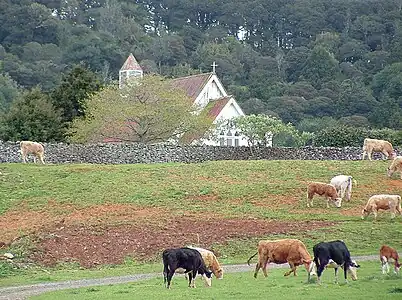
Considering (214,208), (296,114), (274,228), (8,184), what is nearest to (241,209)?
(214,208)

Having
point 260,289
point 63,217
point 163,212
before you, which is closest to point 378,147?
point 163,212

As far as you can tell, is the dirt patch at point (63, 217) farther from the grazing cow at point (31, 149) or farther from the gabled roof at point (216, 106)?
the gabled roof at point (216, 106)

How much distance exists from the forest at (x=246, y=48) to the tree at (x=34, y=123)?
32.4 metres

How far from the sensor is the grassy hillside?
105 feet

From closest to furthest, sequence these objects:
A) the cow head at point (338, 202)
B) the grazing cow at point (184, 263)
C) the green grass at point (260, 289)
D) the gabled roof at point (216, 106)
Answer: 1. the green grass at point (260, 289)
2. the grazing cow at point (184, 263)
3. the cow head at point (338, 202)
4. the gabled roof at point (216, 106)

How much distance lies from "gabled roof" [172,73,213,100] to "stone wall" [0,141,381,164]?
1031 inches

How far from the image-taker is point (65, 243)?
3186 centimetres

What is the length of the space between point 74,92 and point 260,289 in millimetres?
53906

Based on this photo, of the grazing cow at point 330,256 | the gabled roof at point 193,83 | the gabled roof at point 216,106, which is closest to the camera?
the grazing cow at point 330,256

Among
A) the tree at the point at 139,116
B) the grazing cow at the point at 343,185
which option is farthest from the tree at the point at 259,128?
the grazing cow at the point at 343,185

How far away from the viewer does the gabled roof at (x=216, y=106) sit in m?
78.4

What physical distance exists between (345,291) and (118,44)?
13291 centimetres

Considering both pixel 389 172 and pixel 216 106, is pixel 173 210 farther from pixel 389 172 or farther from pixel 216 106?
pixel 216 106

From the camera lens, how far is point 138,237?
3288cm
